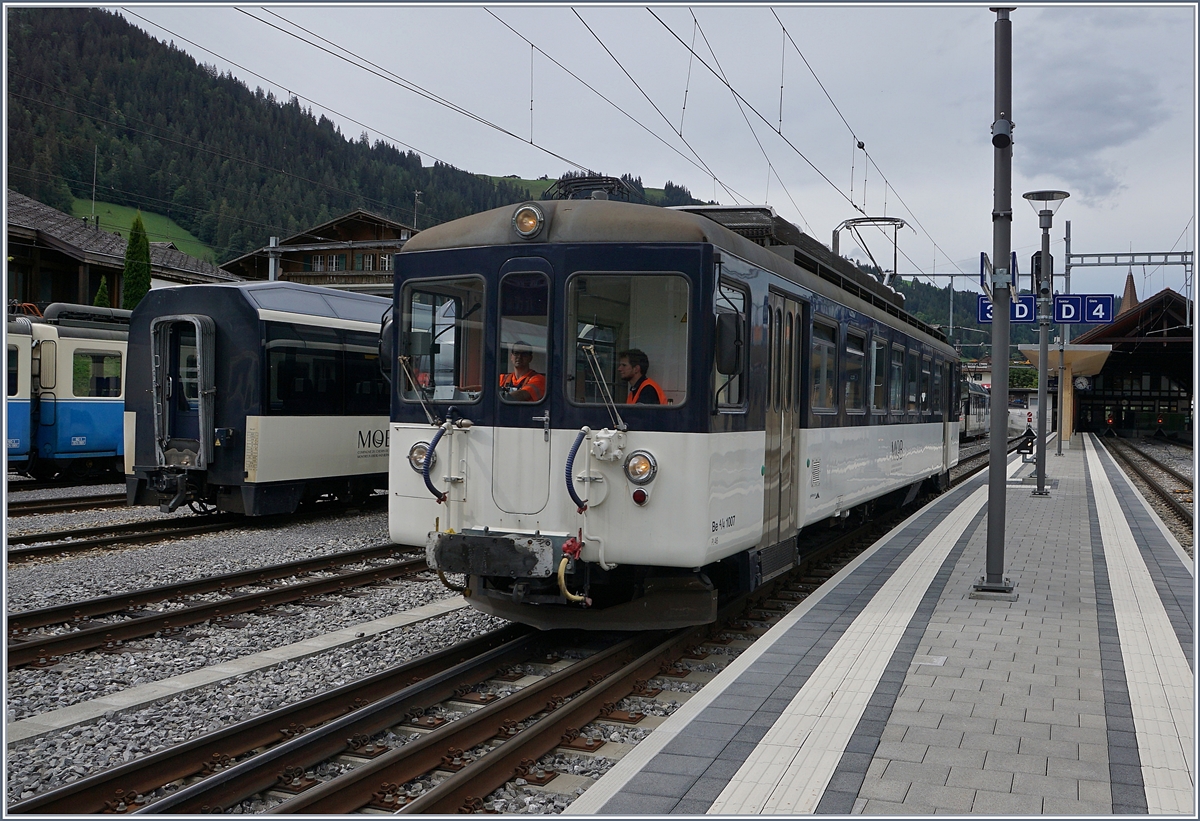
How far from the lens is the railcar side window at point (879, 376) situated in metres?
11.8

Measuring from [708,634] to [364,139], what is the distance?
100935mm

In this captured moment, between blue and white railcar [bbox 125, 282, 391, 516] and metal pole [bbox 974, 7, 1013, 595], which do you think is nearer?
metal pole [bbox 974, 7, 1013, 595]

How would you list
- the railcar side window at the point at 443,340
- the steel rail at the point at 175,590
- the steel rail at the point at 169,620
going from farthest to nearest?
1. the steel rail at the point at 175,590
2. the railcar side window at the point at 443,340
3. the steel rail at the point at 169,620

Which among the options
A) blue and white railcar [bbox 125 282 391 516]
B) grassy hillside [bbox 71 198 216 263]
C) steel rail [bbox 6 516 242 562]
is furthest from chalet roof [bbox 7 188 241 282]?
grassy hillside [bbox 71 198 216 263]

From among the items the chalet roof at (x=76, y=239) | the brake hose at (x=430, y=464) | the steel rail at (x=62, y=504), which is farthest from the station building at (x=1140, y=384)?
the brake hose at (x=430, y=464)

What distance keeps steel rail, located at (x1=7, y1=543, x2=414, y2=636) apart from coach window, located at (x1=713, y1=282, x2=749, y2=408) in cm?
539

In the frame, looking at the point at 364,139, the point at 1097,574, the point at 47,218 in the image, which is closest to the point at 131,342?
the point at 1097,574

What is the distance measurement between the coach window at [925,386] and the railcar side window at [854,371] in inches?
189

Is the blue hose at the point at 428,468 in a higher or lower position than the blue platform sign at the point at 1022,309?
lower

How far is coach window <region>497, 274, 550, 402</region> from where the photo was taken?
6938 millimetres

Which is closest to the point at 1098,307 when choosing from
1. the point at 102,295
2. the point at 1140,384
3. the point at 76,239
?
the point at 102,295

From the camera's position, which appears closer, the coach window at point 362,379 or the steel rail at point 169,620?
the steel rail at point 169,620

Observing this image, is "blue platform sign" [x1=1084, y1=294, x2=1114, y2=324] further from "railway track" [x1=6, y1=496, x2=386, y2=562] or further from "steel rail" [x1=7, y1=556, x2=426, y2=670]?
"railway track" [x1=6, y1=496, x2=386, y2=562]

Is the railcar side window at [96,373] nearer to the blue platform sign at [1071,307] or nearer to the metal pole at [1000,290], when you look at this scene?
the metal pole at [1000,290]
